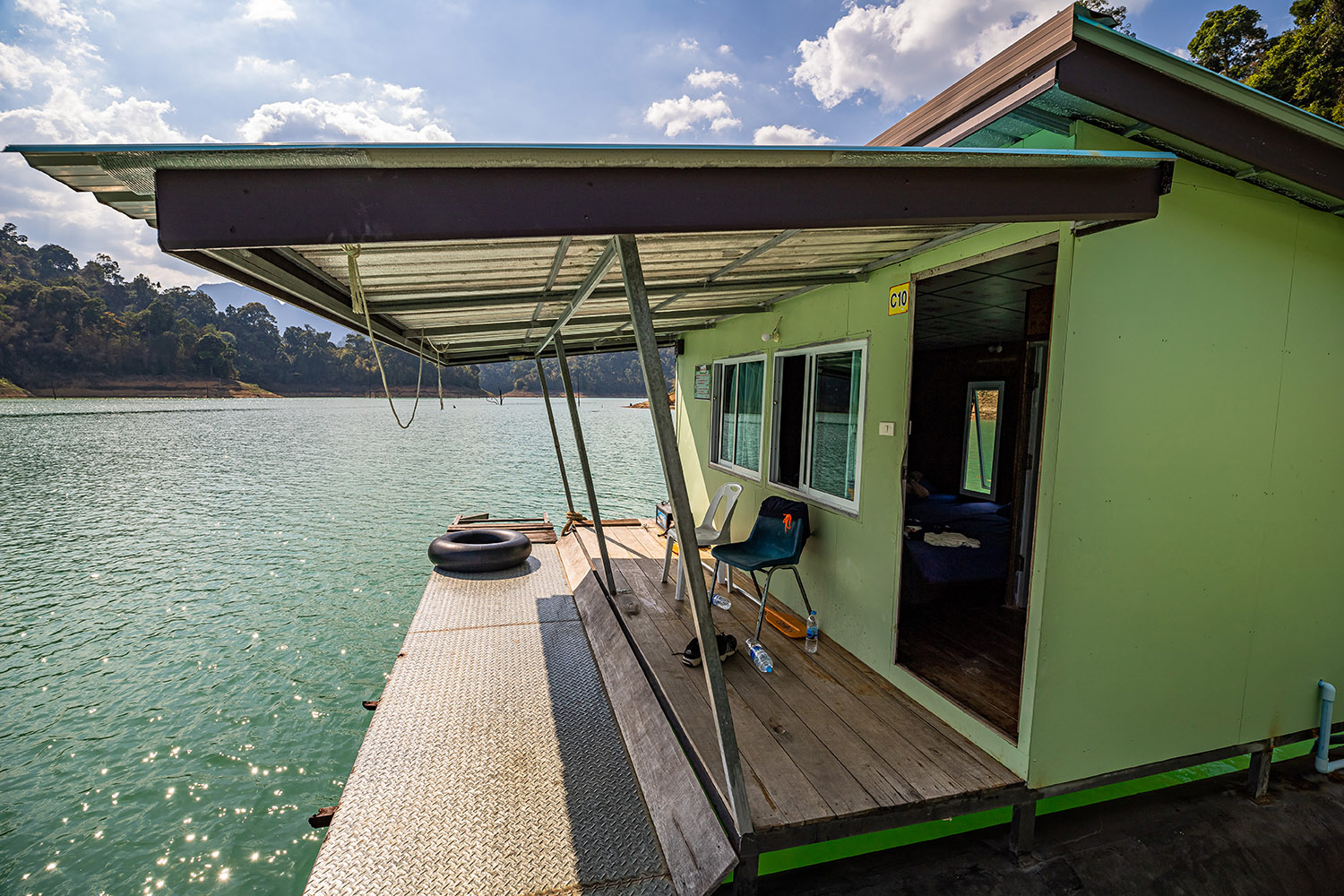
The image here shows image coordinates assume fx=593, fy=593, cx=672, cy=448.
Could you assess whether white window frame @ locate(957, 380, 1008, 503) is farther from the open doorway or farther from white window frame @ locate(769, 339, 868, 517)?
white window frame @ locate(769, 339, 868, 517)

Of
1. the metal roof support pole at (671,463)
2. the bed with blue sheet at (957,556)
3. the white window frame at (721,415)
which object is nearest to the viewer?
the metal roof support pole at (671,463)

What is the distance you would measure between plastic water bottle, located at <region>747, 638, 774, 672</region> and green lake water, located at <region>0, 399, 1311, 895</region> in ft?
3.06

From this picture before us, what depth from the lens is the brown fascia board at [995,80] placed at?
1.88 metres

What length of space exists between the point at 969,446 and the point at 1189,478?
4.57 m

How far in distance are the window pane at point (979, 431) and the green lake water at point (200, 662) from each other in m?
3.82

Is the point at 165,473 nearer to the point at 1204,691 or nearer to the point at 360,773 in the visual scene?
the point at 360,773

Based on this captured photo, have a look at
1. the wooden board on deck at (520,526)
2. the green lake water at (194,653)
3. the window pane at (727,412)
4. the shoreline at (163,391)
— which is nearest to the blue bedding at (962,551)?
the window pane at (727,412)

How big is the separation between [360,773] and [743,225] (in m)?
Answer: 2.90

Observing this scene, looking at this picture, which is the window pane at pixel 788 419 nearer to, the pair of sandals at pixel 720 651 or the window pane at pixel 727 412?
the window pane at pixel 727 412

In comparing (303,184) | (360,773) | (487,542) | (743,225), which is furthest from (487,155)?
(487,542)

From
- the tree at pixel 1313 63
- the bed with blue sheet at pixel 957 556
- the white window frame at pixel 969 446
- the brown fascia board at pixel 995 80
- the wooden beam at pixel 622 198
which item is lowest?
the bed with blue sheet at pixel 957 556

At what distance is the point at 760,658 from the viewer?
10.9 ft

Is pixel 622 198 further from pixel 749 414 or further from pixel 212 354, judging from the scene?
pixel 212 354

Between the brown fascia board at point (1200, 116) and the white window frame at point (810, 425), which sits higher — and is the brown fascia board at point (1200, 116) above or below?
above
